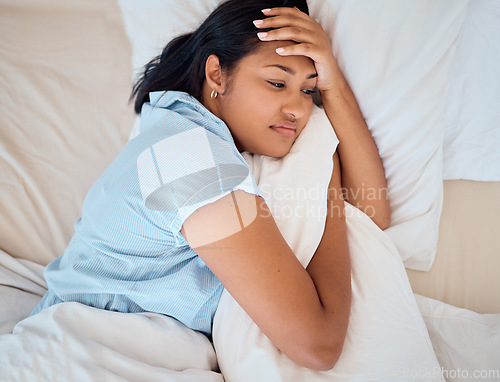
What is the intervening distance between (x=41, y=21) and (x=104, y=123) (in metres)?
0.45

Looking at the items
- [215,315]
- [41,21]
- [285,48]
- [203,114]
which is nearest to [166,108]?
[203,114]

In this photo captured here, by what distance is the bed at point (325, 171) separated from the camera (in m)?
0.80

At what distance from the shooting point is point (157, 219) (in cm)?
75

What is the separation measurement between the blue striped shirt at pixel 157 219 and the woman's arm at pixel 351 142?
1.12ft

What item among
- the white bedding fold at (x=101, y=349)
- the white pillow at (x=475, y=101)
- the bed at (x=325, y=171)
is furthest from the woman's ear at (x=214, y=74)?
the white pillow at (x=475, y=101)

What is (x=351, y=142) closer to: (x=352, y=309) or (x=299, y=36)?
(x=299, y=36)

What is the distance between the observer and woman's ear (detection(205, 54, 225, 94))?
3.10ft

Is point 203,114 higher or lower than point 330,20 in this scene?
lower

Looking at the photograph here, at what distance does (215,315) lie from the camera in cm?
89

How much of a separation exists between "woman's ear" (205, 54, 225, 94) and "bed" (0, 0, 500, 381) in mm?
227

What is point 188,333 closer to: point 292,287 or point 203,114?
point 292,287

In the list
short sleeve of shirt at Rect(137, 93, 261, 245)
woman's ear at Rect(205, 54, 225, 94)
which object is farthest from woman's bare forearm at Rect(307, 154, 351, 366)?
A: woman's ear at Rect(205, 54, 225, 94)

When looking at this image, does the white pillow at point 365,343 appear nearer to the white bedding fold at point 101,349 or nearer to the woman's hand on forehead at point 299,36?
the white bedding fold at point 101,349

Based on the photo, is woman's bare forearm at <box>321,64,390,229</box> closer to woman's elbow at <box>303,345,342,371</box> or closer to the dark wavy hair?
the dark wavy hair
